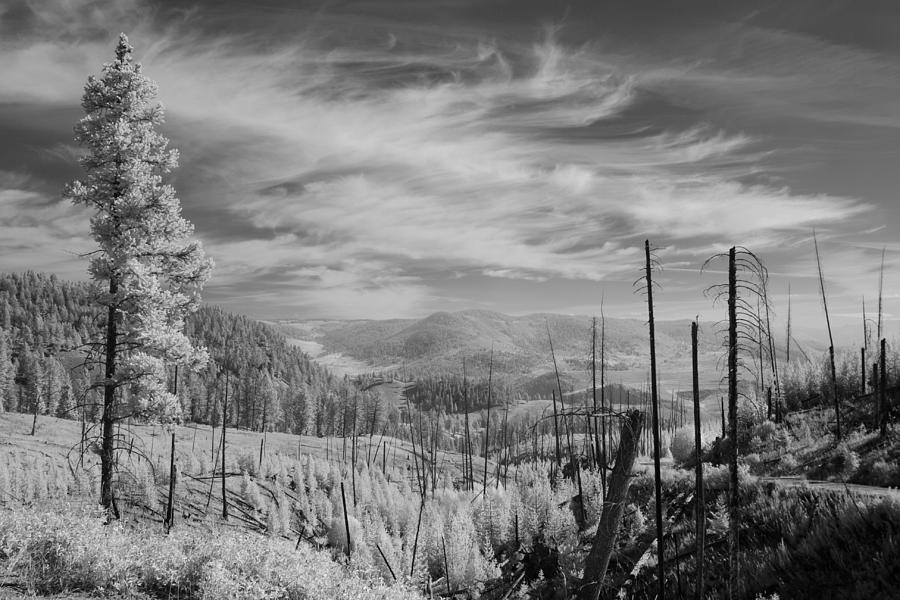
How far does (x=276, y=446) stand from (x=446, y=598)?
62154 millimetres

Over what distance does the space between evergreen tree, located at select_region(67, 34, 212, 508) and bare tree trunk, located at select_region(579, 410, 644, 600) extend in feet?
36.7

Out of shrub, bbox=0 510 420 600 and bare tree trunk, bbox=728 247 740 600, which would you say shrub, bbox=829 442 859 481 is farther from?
shrub, bbox=0 510 420 600

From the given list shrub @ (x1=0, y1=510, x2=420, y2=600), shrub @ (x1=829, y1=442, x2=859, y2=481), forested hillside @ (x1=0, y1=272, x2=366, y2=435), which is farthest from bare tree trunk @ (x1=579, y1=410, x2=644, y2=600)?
shrub @ (x1=829, y1=442, x2=859, y2=481)

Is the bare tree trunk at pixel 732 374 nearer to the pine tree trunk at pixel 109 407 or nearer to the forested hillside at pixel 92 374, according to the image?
the pine tree trunk at pixel 109 407

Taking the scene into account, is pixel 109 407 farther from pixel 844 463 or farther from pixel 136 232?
pixel 844 463

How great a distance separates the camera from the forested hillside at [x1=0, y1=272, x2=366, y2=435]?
88062 mm

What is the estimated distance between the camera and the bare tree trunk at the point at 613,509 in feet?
27.4

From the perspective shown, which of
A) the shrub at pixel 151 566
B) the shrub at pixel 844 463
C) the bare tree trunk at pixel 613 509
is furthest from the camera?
the shrub at pixel 844 463

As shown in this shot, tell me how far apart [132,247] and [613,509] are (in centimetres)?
1367

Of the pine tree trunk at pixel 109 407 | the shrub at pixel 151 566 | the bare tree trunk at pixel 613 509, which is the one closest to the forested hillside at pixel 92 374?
the pine tree trunk at pixel 109 407

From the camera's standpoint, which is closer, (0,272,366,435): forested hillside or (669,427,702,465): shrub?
(669,427,702,465): shrub

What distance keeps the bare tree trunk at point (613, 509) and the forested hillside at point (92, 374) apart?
13395mm

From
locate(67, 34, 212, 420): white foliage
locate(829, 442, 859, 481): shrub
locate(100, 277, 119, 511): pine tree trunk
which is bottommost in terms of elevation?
locate(829, 442, 859, 481): shrub

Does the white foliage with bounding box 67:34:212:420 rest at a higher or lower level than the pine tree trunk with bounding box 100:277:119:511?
higher
